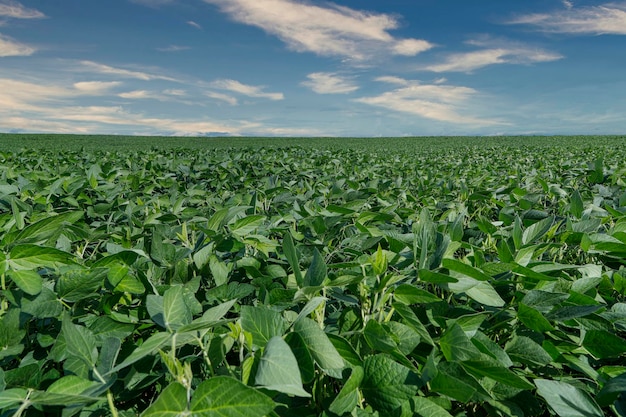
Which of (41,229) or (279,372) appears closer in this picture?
(279,372)

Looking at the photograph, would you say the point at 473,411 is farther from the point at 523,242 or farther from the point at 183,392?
the point at 183,392

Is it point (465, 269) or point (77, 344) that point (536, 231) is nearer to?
point (465, 269)

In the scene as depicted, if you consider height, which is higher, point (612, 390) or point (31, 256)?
point (31, 256)

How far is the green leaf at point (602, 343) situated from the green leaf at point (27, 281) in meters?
1.40

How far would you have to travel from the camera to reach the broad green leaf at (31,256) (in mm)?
1110

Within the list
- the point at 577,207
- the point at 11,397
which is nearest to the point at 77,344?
the point at 11,397

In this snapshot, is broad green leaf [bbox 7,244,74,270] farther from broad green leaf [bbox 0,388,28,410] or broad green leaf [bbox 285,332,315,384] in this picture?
broad green leaf [bbox 285,332,315,384]

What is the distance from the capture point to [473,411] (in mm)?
1188

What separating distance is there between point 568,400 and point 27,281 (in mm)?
1221

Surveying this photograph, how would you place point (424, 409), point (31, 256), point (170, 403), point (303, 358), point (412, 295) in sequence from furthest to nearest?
1. point (31, 256)
2. point (412, 295)
3. point (424, 409)
4. point (303, 358)
5. point (170, 403)

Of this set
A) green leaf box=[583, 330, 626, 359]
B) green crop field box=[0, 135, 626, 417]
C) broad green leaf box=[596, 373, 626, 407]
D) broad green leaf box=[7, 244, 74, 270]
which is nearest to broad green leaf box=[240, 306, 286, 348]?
green crop field box=[0, 135, 626, 417]

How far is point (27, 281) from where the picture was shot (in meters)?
1.08

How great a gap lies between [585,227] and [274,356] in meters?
1.50

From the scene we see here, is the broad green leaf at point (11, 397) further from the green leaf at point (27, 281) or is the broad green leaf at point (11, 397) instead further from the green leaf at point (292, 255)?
the green leaf at point (292, 255)
